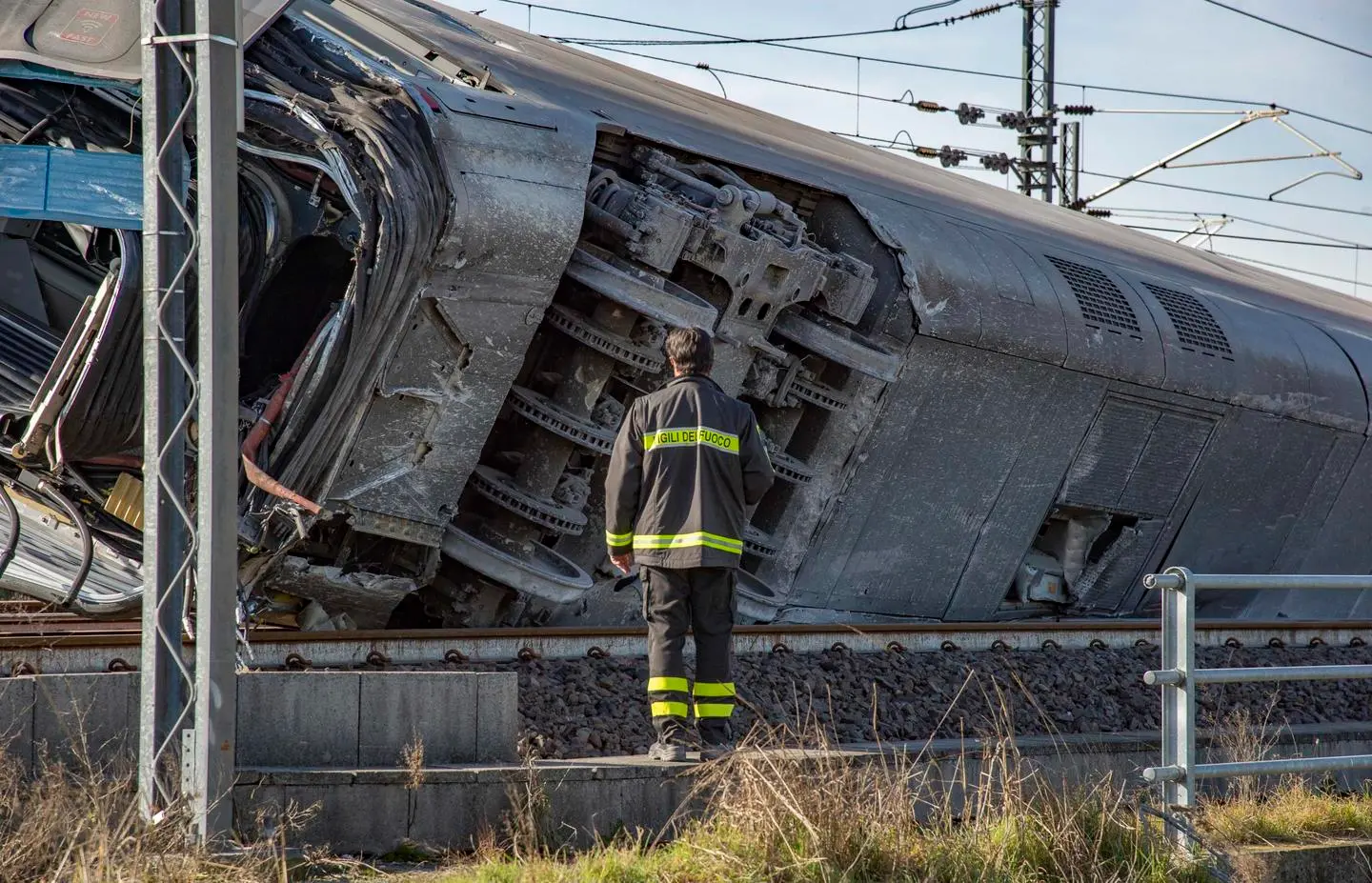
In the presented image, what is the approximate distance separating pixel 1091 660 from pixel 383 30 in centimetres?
596

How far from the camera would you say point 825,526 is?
33.6ft

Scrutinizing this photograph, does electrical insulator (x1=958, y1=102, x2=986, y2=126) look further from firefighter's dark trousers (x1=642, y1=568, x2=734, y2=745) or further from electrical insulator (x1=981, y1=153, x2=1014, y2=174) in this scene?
firefighter's dark trousers (x1=642, y1=568, x2=734, y2=745)

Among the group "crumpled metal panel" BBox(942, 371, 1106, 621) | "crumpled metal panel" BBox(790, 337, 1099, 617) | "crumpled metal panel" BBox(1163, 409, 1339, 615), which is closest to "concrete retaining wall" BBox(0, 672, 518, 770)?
"crumpled metal panel" BBox(790, 337, 1099, 617)

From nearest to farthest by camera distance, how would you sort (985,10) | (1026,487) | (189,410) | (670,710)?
(189,410)
(670,710)
(1026,487)
(985,10)

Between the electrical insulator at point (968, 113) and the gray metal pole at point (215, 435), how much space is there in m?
25.8

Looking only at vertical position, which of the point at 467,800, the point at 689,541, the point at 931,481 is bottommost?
the point at 467,800

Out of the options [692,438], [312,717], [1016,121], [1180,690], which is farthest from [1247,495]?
[1016,121]

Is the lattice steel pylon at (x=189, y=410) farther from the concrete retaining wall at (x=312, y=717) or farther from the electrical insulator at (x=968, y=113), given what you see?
the electrical insulator at (x=968, y=113)

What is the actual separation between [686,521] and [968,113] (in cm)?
2479

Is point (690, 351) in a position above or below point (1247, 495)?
above

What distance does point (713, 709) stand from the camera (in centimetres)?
610

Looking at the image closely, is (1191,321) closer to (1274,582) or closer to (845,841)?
(1274,582)

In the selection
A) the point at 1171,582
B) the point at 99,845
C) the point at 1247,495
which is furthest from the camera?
the point at 1247,495

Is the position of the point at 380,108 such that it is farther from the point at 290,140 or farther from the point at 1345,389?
the point at 1345,389
